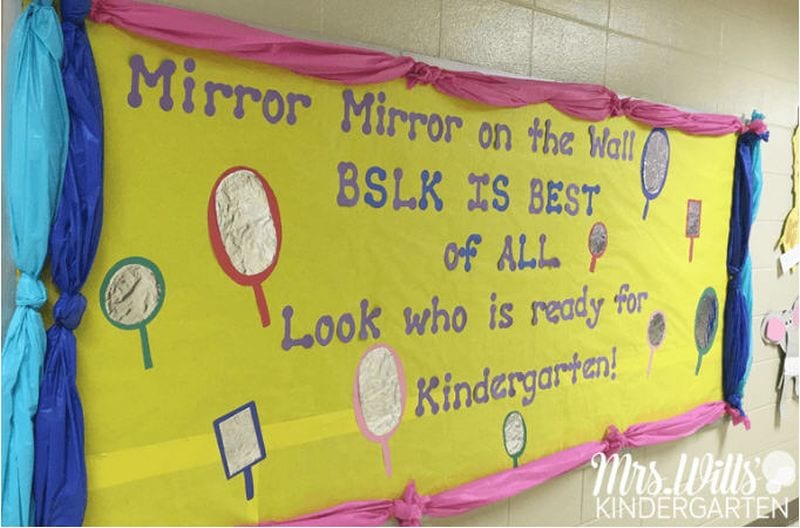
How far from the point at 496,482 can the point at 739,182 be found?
1.43 meters

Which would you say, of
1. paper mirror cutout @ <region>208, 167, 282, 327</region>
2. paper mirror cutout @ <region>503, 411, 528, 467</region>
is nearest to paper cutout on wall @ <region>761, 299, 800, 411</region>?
paper mirror cutout @ <region>503, 411, 528, 467</region>

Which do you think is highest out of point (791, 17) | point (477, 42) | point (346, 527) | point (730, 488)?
point (791, 17)

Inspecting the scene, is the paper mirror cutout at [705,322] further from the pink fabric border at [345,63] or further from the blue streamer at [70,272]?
the blue streamer at [70,272]

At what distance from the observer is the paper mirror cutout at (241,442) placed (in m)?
1.44

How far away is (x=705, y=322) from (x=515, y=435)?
3.21ft

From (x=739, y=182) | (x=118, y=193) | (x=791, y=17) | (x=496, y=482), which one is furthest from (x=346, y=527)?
(x=791, y=17)

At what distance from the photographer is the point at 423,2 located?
170 cm

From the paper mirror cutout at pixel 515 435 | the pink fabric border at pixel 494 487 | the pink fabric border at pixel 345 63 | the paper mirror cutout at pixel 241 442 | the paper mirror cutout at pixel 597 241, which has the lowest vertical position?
the pink fabric border at pixel 494 487

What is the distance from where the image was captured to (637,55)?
2.24 m

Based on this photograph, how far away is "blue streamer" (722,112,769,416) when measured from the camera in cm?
260

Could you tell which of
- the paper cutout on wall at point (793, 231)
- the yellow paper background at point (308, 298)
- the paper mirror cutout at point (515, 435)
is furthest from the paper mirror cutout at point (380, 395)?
the paper cutout on wall at point (793, 231)

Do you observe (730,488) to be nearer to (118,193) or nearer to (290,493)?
(290,493)

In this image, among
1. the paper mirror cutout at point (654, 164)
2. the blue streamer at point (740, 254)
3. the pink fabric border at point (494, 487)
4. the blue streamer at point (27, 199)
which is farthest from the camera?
the blue streamer at point (740, 254)

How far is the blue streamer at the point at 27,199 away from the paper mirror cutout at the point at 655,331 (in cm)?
175
